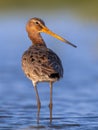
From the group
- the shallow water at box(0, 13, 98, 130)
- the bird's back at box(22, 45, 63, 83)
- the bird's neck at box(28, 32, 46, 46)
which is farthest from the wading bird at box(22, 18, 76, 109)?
the shallow water at box(0, 13, 98, 130)

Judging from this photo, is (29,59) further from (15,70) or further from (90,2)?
(90,2)

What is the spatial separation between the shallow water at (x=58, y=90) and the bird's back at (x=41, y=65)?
75 centimetres

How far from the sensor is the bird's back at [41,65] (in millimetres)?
12625

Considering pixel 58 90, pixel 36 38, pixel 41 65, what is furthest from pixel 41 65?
pixel 58 90

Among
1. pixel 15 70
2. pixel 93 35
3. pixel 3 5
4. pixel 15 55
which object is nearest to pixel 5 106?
pixel 15 70

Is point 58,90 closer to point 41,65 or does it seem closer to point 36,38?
point 36,38

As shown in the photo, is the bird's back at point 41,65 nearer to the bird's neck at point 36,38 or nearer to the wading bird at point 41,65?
the wading bird at point 41,65

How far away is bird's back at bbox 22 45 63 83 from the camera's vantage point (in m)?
12.6

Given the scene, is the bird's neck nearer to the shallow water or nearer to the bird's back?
the bird's back

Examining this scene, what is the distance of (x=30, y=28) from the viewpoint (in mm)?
14188

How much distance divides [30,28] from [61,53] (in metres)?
7.12

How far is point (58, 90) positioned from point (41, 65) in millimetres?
3615

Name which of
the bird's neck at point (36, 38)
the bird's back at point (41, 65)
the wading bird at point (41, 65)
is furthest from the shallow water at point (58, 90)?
the bird's neck at point (36, 38)

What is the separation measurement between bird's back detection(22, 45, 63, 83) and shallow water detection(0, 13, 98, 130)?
29.5 inches
